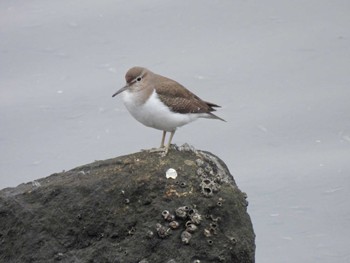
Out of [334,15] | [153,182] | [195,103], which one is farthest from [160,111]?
[334,15]

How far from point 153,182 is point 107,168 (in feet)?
1.62

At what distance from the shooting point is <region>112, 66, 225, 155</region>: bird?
26.9 ft

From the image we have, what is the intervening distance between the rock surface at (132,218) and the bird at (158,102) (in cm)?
75

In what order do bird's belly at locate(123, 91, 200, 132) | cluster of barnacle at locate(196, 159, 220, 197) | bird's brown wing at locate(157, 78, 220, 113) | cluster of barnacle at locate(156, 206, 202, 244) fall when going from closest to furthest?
cluster of barnacle at locate(156, 206, 202, 244) < cluster of barnacle at locate(196, 159, 220, 197) < bird's belly at locate(123, 91, 200, 132) < bird's brown wing at locate(157, 78, 220, 113)

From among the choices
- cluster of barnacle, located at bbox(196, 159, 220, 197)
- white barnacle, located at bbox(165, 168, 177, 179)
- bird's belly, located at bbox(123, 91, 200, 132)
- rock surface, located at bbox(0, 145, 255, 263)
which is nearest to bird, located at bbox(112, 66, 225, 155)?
bird's belly, located at bbox(123, 91, 200, 132)

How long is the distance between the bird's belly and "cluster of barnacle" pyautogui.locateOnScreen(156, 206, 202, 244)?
134cm

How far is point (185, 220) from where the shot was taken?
7.06 metres

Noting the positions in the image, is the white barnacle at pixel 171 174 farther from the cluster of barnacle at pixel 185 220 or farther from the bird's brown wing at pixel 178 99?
the bird's brown wing at pixel 178 99

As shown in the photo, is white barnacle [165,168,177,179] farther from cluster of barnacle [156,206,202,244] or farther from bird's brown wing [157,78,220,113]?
bird's brown wing [157,78,220,113]

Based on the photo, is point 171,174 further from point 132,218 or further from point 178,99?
point 178,99

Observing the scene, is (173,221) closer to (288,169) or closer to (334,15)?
(288,169)

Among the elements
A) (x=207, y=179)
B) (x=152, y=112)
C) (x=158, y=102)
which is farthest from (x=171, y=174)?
(x=158, y=102)

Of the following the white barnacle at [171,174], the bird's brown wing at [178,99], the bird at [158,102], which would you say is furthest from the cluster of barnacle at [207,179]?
the bird's brown wing at [178,99]

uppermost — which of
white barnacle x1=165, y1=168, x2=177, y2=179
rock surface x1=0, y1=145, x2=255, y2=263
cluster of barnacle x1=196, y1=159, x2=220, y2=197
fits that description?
white barnacle x1=165, y1=168, x2=177, y2=179
